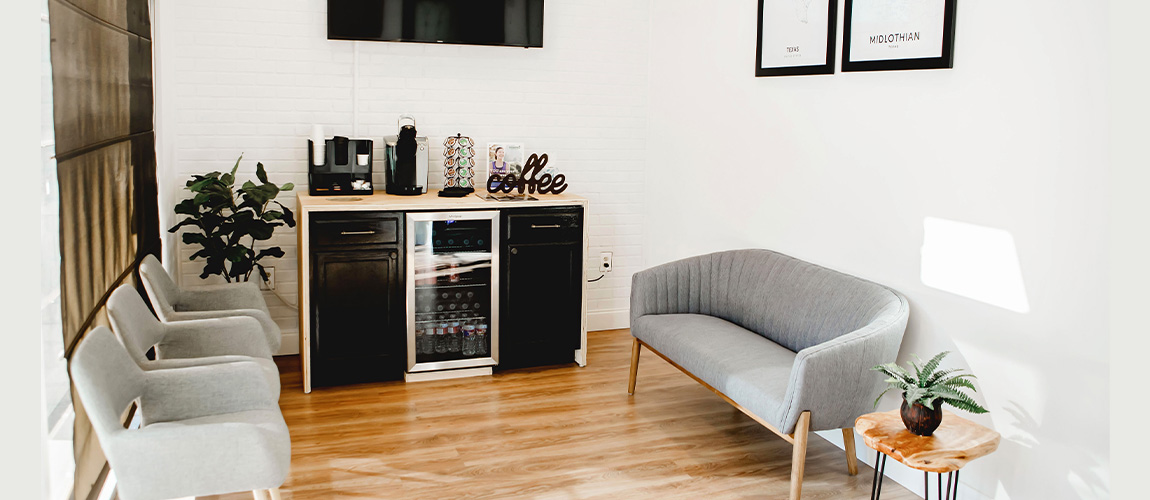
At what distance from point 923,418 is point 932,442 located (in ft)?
0.26

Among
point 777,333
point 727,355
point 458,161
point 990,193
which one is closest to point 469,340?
point 458,161

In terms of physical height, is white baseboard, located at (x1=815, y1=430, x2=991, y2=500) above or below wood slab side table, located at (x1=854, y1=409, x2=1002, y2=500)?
below

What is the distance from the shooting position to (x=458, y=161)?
494cm

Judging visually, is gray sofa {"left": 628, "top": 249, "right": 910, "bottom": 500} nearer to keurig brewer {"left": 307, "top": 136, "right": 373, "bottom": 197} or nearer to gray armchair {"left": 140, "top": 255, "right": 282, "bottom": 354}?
keurig brewer {"left": 307, "top": 136, "right": 373, "bottom": 197}

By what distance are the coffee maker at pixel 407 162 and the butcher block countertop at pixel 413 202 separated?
0.06 m

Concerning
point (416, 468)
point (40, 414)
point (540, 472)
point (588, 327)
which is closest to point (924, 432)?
point (540, 472)

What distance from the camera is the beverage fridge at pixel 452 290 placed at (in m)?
4.56

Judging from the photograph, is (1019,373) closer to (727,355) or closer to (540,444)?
(727,355)

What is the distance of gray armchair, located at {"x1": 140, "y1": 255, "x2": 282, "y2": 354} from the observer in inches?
133

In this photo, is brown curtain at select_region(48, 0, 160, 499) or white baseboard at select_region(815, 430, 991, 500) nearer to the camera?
brown curtain at select_region(48, 0, 160, 499)

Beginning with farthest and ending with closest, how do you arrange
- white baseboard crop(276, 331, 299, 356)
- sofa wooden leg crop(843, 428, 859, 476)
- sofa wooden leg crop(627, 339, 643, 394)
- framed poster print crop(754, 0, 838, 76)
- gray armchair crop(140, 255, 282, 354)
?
white baseboard crop(276, 331, 299, 356) → sofa wooden leg crop(627, 339, 643, 394) → framed poster print crop(754, 0, 838, 76) → sofa wooden leg crop(843, 428, 859, 476) → gray armchair crop(140, 255, 282, 354)

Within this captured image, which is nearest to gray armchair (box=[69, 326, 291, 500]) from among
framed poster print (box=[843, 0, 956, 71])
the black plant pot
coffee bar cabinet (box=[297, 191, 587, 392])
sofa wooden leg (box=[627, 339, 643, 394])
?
coffee bar cabinet (box=[297, 191, 587, 392])

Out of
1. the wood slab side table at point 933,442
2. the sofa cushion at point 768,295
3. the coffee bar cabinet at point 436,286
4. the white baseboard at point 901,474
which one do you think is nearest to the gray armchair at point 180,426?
the coffee bar cabinet at point 436,286

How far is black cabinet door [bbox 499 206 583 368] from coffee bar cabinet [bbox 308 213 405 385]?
2.01 feet
